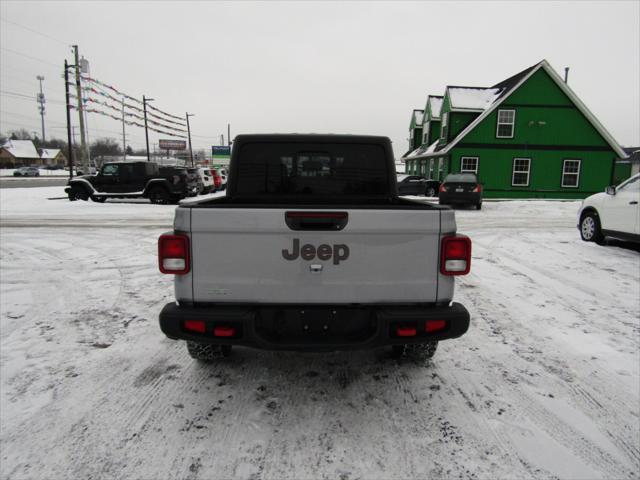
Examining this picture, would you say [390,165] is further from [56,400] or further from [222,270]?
[56,400]

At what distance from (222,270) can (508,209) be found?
60.7 feet

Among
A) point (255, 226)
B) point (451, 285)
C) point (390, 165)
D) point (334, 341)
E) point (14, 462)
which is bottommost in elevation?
point (14, 462)

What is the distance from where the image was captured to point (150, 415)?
294cm

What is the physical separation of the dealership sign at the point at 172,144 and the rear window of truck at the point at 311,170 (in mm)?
93740

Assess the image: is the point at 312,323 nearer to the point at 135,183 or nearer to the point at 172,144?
the point at 135,183

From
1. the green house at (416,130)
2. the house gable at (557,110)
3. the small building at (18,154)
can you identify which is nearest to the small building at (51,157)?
the small building at (18,154)

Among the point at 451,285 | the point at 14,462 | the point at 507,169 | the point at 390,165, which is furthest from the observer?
the point at 507,169

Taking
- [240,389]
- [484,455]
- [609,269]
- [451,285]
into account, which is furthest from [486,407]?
[609,269]

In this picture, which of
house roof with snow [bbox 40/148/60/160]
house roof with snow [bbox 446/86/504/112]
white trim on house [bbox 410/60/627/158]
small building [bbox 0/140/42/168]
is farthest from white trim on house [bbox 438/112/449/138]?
house roof with snow [bbox 40/148/60/160]

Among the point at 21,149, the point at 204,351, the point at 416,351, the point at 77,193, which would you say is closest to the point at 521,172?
the point at 77,193

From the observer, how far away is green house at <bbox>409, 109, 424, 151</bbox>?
36.8 meters

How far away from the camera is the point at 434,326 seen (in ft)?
9.20

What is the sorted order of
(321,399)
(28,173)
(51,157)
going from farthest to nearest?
(51,157) → (28,173) → (321,399)

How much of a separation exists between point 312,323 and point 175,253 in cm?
102
